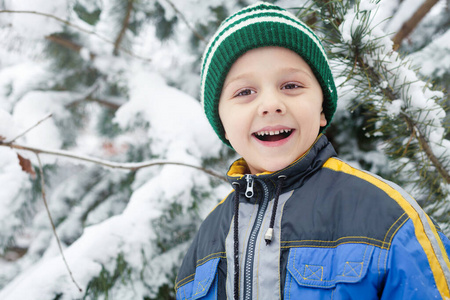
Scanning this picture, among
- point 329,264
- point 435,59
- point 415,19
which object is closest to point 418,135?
point 329,264

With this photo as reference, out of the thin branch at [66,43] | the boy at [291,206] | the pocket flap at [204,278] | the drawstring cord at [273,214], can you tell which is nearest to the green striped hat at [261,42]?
the boy at [291,206]

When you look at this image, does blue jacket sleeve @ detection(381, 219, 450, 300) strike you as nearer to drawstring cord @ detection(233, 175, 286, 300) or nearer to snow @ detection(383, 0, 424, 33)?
drawstring cord @ detection(233, 175, 286, 300)

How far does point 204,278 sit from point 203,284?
16 millimetres

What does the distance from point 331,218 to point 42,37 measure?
1.81 meters

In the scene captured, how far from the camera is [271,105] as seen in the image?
0.81 meters

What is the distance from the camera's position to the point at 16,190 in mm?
1527

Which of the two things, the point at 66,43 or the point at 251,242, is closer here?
the point at 251,242

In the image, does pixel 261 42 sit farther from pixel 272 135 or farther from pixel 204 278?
pixel 204 278

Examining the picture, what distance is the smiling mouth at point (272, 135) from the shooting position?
2.84 feet

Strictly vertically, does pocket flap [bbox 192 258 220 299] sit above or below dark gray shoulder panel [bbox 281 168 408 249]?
below

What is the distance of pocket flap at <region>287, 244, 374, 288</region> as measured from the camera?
66cm


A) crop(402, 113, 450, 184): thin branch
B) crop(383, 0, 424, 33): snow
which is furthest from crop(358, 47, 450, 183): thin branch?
crop(383, 0, 424, 33): snow

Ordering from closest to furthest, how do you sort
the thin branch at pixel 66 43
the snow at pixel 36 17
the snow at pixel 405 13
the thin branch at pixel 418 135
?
the thin branch at pixel 418 135 → the snow at pixel 405 13 → the snow at pixel 36 17 → the thin branch at pixel 66 43

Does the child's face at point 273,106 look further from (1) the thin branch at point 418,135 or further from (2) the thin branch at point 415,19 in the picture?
(2) the thin branch at point 415,19
